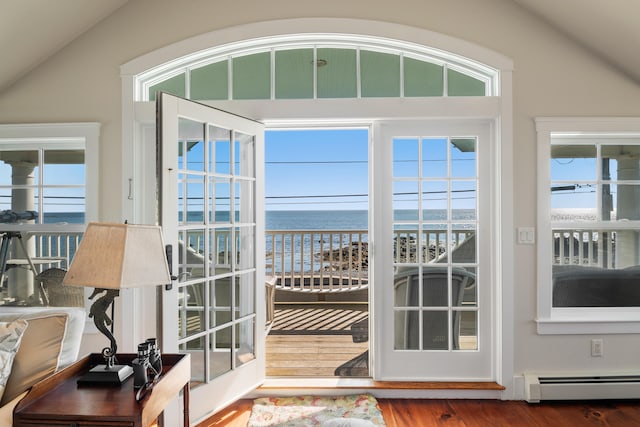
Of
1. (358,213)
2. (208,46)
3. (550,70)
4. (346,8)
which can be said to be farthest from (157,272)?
(358,213)

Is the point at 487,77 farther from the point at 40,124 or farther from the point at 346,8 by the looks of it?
the point at 40,124

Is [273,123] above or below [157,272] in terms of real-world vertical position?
above

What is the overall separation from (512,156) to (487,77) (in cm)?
62

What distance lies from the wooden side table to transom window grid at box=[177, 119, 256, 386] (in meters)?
0.70

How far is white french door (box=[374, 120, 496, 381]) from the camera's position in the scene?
2801mm

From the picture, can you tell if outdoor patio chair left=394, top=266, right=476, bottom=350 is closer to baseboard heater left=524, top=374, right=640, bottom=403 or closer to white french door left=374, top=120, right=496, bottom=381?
white french door left=374, top=120, right=496, bottom=381

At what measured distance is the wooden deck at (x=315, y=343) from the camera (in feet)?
10.7

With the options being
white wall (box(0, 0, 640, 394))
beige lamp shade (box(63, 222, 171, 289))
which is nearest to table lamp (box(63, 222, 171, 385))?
beige lamp shade (box(63, 222, 171, 289))

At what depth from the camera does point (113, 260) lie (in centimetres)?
152

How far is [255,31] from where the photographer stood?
2.75 m

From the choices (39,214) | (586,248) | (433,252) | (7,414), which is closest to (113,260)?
(7,414)

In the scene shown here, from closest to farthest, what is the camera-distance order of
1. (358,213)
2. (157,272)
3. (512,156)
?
(157,272), (512,156), (358,213)

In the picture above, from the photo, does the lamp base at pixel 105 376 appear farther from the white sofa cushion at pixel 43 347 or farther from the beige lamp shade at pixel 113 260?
the beige lamp shade at pixel 113 260

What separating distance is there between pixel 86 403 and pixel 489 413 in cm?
233
